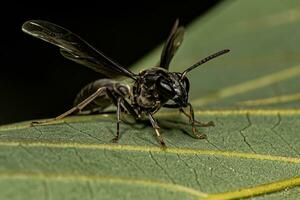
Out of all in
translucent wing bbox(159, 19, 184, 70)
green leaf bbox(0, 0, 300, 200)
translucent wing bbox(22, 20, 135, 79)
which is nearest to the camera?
green leaf bbox(0, 0, 300, 200)

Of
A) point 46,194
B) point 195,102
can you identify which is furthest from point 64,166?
point 195,102

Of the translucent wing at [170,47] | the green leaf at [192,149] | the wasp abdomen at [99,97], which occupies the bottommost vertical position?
the green leaf at [192,149]

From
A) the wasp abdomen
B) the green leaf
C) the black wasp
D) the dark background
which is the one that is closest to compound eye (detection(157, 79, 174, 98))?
the black wasp

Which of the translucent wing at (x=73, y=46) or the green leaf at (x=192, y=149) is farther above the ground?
the translucent wing at (x=73, y=46)

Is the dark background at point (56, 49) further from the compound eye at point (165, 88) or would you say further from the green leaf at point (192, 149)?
the compound eye at point (165, 88)

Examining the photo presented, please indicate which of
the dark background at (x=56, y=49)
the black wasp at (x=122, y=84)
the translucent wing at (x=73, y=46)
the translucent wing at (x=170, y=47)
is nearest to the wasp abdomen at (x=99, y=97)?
the black wasp at (x=122, y=84)

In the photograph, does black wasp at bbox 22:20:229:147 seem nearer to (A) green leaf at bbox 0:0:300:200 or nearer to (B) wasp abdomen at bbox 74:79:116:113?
(B) wasp abdomen at bbox 74:79:116:113

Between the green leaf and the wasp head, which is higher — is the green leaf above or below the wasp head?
below

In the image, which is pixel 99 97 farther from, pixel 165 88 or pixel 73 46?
pixel 165 88
